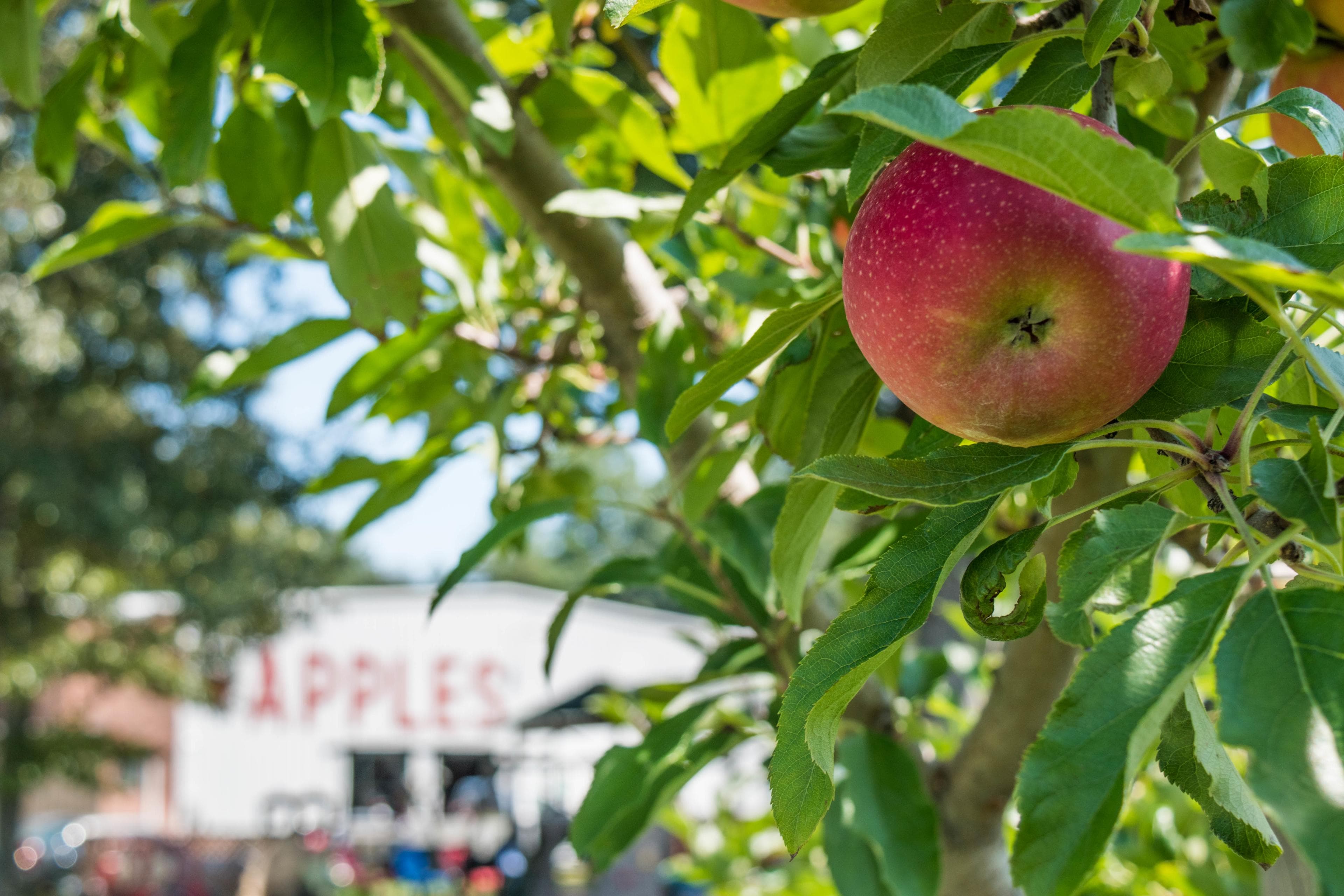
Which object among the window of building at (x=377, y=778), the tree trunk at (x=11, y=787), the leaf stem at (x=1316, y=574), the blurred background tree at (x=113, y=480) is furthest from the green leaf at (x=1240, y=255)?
the window of building at (x=377, y=778)

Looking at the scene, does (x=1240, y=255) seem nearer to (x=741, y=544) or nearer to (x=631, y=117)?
(x=741, y=544)

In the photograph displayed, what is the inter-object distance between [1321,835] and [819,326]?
0.39m

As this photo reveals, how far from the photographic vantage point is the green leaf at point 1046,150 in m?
0.31

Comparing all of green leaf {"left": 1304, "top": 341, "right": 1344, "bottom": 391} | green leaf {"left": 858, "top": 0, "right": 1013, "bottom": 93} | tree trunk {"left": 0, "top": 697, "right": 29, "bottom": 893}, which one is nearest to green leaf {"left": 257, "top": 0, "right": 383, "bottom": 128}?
green leaf {"left": 858, "top": 0, "right": 1013, "bottom": 93}

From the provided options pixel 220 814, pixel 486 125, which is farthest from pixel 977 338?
pixel 220 814

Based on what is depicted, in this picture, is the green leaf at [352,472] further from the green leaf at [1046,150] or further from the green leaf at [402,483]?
the green leaf at [1046,150]

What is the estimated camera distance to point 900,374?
17.8 inches

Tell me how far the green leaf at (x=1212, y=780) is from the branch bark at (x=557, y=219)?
0.60 metres

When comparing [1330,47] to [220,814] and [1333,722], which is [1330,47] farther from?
[220,814]

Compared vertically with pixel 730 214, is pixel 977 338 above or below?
above

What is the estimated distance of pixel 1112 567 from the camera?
0.40m

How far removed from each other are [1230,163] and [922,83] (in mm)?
157

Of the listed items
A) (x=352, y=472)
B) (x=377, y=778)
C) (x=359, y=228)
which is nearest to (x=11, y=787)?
(x=377, y=778)

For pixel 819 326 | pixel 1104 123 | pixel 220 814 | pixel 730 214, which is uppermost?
pixel 1104 123
